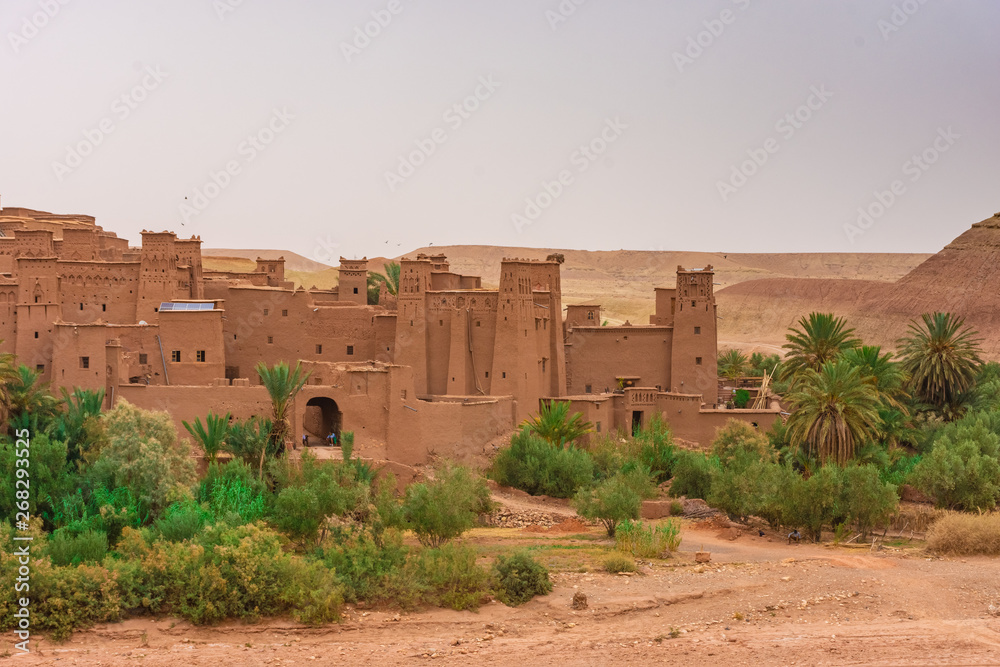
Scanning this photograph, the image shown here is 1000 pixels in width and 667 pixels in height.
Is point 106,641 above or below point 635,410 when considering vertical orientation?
below

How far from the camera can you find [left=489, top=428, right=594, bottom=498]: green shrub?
31828mm

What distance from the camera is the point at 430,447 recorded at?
3272 cm

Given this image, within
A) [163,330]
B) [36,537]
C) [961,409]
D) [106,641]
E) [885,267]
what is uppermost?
[885,267]

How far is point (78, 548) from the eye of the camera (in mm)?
21625

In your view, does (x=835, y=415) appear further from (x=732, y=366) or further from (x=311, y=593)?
(x=732, y=366)

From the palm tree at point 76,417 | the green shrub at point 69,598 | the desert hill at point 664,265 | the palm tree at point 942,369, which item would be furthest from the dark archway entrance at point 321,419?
the desert hill at point 664,265

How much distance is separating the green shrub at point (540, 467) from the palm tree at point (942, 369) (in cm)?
1224

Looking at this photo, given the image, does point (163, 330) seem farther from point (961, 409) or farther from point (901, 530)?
point (961, 409)

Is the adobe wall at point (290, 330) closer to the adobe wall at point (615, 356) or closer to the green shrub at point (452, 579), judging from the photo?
the adobe wall at point (615, 356)

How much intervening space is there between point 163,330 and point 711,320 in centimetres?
1758

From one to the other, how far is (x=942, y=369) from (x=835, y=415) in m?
7.85

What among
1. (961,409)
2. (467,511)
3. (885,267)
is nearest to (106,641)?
(467,511)

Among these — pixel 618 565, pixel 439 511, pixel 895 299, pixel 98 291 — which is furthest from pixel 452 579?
pixel 895 299

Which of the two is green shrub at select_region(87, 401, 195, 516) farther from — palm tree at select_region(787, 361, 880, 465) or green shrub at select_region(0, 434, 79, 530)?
palm tree at select_region(787, 361, 880, 465)
